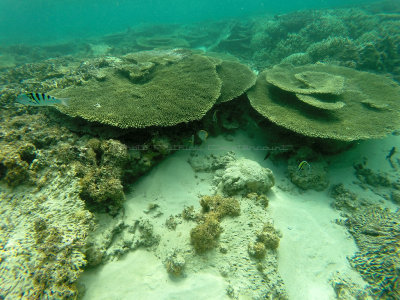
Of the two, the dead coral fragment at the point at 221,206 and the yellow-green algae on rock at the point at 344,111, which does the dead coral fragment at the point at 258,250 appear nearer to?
the dead coral fragment at the point at 221,206

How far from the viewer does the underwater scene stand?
2.62 metres

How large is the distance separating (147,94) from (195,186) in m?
2.34

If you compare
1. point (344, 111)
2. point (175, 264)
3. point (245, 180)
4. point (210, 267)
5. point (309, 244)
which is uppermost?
point (344, 111)

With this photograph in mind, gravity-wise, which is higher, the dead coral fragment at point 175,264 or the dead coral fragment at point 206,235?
the dead coral fragment at point 206,235

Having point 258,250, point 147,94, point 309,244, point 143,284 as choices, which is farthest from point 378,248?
point 147,94

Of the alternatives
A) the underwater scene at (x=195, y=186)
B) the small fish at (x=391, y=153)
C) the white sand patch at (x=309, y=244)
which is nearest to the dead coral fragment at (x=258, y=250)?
the underwater scene at (x=195, y=186)

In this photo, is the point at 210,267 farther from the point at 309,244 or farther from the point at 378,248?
the point at 378,248

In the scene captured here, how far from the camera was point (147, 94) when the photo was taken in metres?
4.36

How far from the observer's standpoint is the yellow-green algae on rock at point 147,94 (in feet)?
12.4

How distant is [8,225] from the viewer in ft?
8.39

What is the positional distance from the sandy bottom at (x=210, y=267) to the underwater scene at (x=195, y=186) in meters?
0.02

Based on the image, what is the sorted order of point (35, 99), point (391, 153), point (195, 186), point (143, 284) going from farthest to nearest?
1. point (391, 153)
2. point (195, 186)
3. point (35, 99)
4. point (143, 284)

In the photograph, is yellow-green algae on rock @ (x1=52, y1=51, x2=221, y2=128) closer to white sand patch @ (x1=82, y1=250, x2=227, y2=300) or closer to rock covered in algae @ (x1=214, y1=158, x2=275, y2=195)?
rock covered in algae @ (x1=214, y1=158, x2=275, y2=195)

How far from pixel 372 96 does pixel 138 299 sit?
7.55 meters
